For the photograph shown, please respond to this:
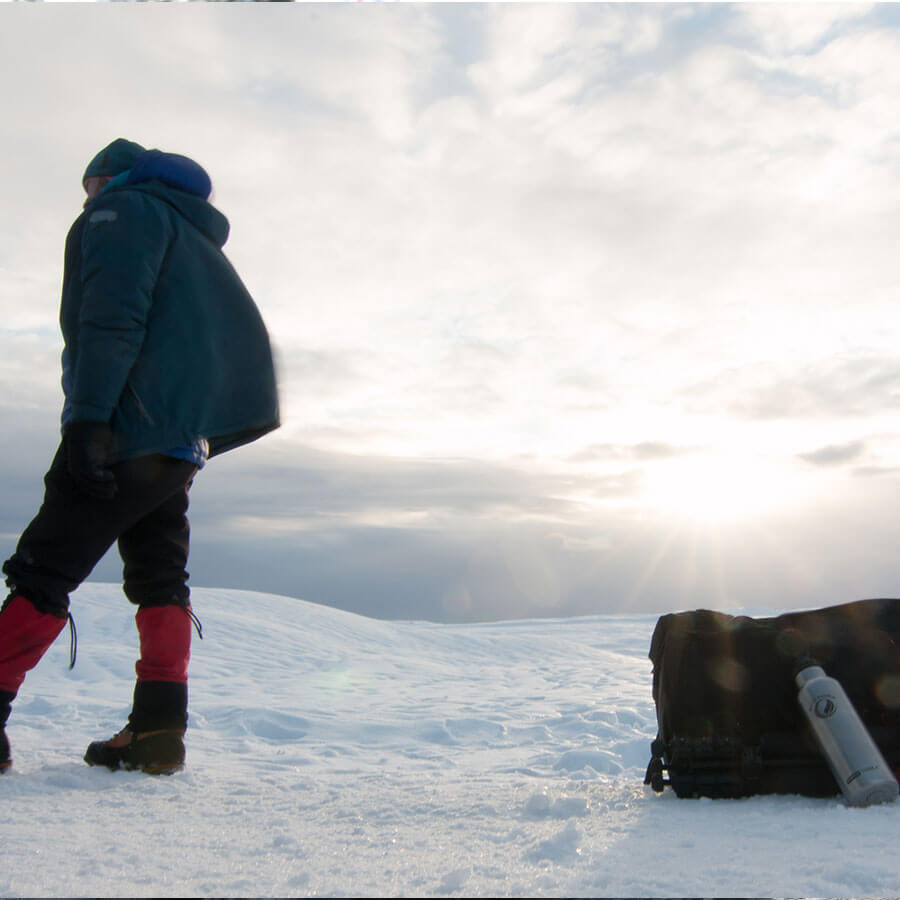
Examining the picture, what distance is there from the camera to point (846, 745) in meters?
1.96

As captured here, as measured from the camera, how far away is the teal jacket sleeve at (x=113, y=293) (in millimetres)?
2215

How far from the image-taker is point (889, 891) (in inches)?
52.8

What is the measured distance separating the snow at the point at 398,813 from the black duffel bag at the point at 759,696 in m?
0.08

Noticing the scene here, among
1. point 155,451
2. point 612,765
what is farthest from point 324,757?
point 155,451

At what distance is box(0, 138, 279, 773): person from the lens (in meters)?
2.25

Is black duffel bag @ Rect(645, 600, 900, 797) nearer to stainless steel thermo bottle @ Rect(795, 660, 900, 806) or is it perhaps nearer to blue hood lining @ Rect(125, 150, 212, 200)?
stainless steel thermo bottle @ Rect(795, 660, 900, 806)

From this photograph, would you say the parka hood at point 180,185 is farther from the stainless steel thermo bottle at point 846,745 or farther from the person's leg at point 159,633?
the stainless steel thermo bottle at point 846,745

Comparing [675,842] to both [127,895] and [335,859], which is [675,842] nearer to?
[335,859]

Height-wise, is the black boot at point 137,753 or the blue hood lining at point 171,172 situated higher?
the blue hood lining at point 171,172

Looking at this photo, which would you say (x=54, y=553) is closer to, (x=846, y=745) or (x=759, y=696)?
(x=759, y=696)

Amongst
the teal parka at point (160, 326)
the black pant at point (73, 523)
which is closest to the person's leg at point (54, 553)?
the black pant at point (73, 523)

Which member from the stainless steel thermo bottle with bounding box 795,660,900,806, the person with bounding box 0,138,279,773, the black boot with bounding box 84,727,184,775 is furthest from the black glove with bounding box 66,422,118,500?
the stainless steel thermo bottle with bounding box 795,660,900,806

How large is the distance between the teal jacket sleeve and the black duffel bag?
1774mm

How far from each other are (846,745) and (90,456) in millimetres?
2138
